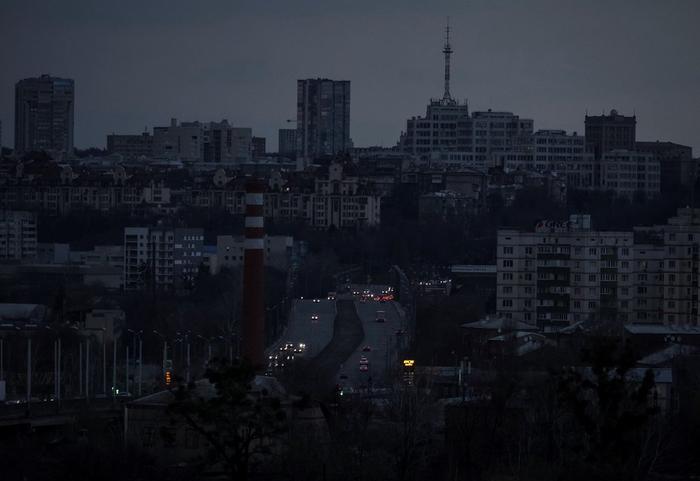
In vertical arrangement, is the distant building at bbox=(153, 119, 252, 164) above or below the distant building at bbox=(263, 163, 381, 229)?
above

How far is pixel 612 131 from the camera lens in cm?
6066

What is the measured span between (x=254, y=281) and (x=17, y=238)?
17.7 metres

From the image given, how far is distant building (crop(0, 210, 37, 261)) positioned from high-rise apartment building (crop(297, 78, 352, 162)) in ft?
89.3

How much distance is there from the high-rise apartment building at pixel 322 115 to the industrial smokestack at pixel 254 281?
147ft

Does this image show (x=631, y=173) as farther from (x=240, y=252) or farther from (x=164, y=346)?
(x=164, y=346)

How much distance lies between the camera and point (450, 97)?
66.3 m

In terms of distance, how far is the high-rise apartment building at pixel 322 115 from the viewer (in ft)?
219

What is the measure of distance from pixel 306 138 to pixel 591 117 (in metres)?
9.45

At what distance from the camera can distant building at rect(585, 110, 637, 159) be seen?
60.0 m

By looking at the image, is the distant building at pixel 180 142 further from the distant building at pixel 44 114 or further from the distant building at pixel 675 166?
the distant building at pixel 675 166

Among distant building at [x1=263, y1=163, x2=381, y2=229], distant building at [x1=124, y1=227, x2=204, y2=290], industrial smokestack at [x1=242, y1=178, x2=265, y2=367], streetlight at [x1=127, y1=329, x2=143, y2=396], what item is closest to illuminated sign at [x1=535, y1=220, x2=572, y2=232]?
streetlight at [x1=127, y1=329, x2=143, y2=396]

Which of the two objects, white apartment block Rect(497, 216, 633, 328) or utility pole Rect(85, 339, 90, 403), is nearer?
utility pole Rect(85, 339, 90, 403)

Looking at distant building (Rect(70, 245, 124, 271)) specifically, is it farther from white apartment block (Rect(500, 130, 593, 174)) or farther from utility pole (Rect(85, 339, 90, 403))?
white apartment block (Rect(500, 130, 593, 174))

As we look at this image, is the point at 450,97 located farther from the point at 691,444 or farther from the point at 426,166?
the point at 691,444
